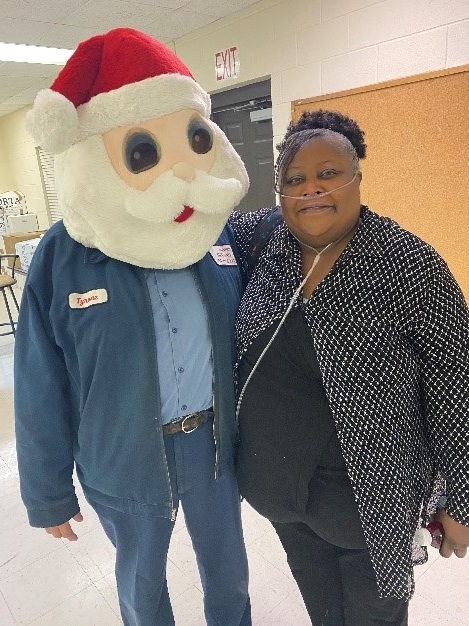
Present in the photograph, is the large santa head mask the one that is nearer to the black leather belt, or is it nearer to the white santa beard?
the white santa beard

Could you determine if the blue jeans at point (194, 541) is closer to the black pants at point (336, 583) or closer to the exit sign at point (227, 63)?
the black pants at point (336, 583)

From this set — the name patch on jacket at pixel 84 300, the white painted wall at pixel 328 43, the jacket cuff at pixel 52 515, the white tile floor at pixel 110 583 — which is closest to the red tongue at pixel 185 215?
the name patch on jacket at pixel 84 300

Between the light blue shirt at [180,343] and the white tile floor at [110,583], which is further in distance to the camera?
the white tile floor at [110,583]

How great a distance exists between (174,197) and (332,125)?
345mm

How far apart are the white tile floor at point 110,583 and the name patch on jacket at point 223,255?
43.5 inches

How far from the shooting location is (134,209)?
84cm

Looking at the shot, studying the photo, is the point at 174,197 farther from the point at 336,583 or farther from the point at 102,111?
the point at 336,583

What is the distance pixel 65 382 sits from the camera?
3.22ft

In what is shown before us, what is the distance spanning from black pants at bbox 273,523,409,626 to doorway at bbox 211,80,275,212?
2740 mm

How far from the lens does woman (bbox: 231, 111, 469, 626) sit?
0.77m

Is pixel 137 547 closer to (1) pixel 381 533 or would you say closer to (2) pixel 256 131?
(1) pixel 381 533

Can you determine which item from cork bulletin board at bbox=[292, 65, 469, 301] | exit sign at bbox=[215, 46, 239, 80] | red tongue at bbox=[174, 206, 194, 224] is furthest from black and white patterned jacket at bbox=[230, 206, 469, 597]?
exit sign at bbox=[215, 46, 239, 80]

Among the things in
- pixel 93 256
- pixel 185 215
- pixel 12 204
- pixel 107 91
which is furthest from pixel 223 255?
pixel 12 204

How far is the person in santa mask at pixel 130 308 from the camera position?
847 mm
